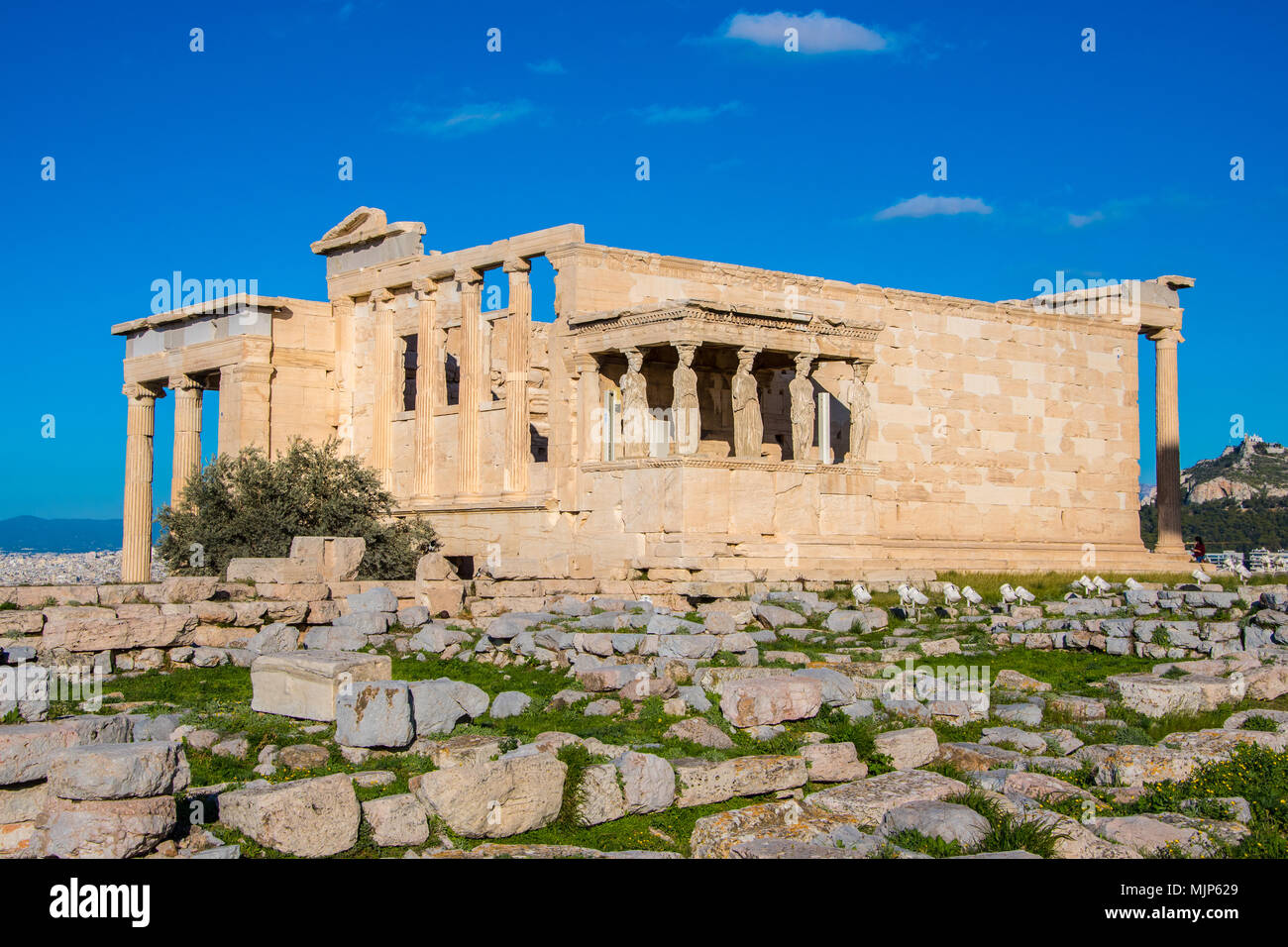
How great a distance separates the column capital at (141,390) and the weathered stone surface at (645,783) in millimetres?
23482

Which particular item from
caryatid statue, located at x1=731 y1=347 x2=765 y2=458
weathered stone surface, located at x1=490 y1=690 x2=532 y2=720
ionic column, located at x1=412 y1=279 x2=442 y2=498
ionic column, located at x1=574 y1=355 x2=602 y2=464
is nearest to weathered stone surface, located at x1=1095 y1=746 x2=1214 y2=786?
weathered stone surface, located at x1=490 y1=690 x2=532 y2=720

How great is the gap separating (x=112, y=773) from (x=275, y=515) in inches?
590

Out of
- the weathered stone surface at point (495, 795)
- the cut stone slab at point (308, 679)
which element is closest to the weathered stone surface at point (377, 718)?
the cut stone slab at point (308, 679)

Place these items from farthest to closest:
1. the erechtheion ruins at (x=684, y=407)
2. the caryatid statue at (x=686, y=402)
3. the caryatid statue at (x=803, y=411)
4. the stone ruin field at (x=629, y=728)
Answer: the caryatid statue at (x=803, y=411) → the erechtheion ruins at (x=684, y=407) → the caryatid statue at (x=686, y=402) → the stone ruin field at (x=629, y=728)

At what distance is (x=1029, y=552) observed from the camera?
2641cm

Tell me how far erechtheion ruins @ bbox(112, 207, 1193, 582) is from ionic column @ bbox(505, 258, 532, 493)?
0.16 feet

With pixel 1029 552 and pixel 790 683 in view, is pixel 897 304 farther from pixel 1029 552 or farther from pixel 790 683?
pixel 790 683

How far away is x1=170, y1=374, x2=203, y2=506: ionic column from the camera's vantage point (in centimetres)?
2842

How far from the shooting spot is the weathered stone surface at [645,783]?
28.3 feet

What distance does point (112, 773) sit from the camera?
7.39 meters

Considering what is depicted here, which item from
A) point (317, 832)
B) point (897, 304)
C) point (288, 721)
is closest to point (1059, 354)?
point (897, 304)

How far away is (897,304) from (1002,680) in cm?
1510

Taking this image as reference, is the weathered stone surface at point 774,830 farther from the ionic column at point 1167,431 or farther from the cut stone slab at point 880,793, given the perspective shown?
the ionic column at point 1167,431

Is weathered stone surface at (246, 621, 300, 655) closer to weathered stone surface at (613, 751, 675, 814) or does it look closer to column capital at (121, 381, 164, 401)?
weathered stone surface at (613, 751, 675, 814)
